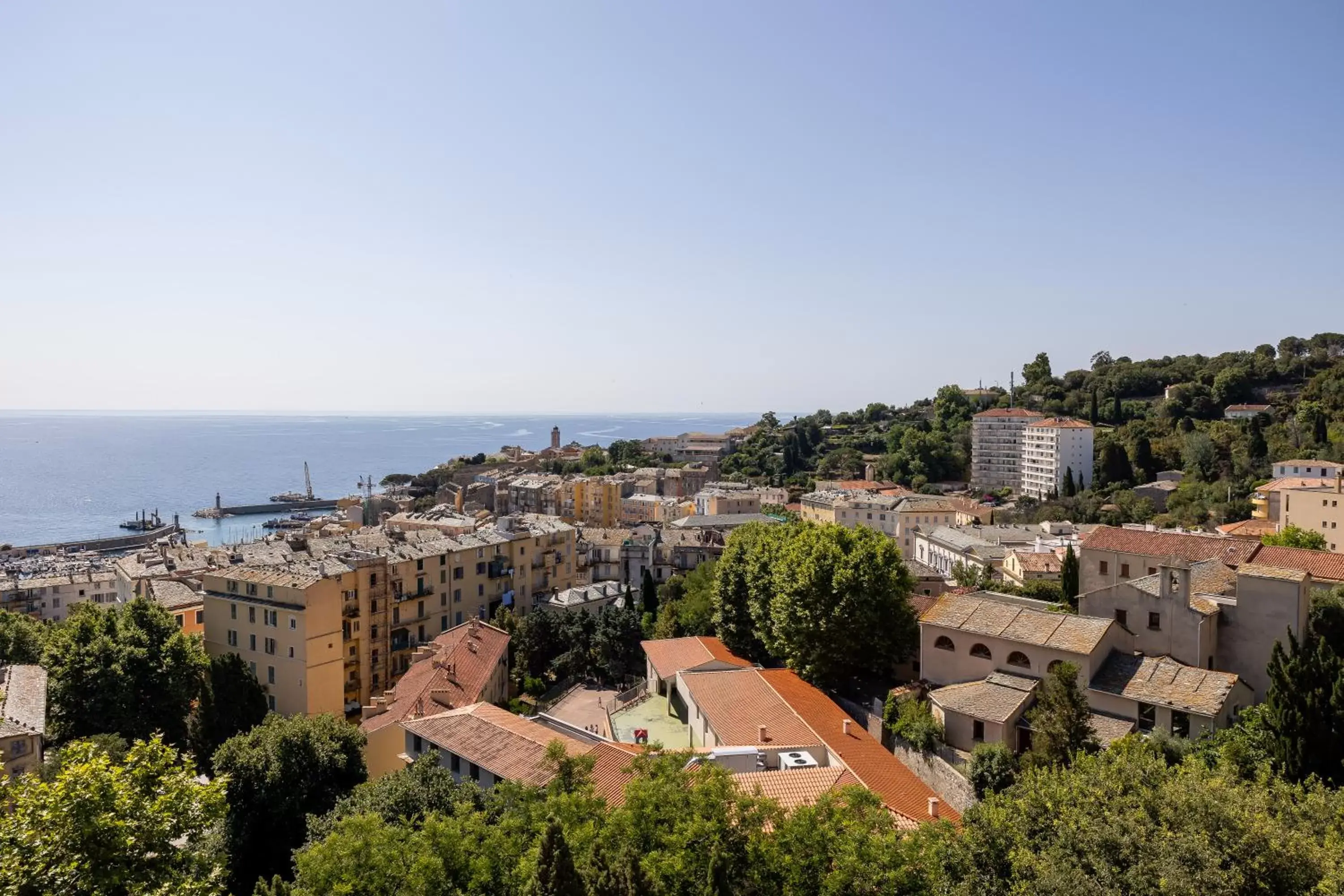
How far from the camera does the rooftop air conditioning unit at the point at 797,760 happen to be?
1831 centimetres

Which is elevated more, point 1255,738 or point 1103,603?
point 1103,603

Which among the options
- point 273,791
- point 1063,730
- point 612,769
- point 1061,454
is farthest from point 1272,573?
point 1061,454

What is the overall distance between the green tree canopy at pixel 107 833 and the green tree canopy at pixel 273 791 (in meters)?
6.50

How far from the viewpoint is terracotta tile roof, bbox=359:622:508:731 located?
2366 cm

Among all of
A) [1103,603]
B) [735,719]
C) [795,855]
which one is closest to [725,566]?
[735,719]

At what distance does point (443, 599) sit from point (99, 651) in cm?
1305

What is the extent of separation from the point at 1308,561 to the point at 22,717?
120 feet

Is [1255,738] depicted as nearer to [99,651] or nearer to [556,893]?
[556,893]

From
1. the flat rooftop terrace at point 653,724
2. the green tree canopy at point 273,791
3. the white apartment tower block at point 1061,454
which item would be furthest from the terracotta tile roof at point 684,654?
the white apartment tower block at point 1061,454

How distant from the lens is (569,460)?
11544 centimetres

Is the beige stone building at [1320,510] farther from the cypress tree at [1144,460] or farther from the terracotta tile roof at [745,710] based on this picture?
the cypress tree at [1144,460]

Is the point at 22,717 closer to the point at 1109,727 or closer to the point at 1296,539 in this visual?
the point at 1109,727

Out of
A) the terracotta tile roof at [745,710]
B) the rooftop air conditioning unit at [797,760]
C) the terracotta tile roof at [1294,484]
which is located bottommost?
the terracotta tile roof at [745,710]

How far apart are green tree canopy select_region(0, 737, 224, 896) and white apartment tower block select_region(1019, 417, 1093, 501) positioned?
225 feet
